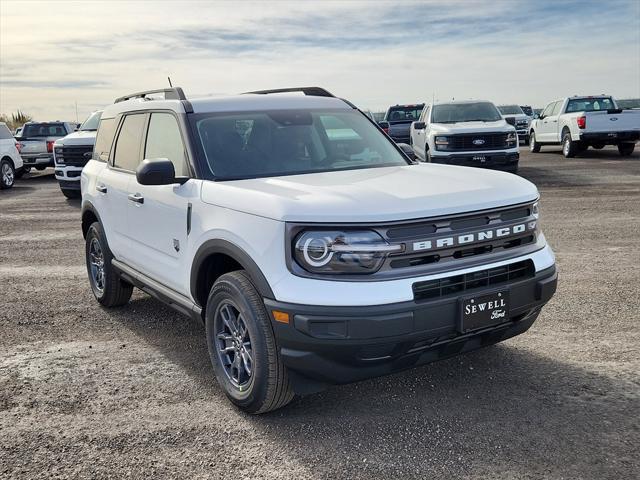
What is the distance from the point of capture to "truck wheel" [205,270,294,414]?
365 cm

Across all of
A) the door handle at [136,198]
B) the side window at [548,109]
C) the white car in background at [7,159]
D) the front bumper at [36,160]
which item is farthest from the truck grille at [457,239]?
the front bumper at [36,160]

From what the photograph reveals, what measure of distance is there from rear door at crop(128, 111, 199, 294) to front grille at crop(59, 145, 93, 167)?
1055 centimetres

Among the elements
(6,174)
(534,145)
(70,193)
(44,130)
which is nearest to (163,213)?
(70,193)

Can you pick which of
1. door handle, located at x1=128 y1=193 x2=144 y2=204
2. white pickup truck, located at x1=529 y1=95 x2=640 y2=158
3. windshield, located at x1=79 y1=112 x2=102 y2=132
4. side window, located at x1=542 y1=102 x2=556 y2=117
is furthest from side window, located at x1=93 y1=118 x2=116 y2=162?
side window, located at x1=542 y1=102 x2=556 y2=117

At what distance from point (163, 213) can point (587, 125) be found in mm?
18246

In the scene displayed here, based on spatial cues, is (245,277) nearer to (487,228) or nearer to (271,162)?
(271,162)

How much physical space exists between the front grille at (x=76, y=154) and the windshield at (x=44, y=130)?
28.6ft

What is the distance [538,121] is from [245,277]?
2253cm

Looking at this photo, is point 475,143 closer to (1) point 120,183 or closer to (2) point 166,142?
(1) point 120,183

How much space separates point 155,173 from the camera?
4207 mm

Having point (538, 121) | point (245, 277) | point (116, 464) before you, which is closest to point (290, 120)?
point (245, 277)

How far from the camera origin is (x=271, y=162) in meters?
4.61

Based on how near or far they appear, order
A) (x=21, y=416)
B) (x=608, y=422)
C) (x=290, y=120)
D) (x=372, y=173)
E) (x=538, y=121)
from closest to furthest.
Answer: (x=608, y=422) < (x=21, y=416) < (x=372, y=173) < (x=290, y=120) < (x=538, y=121)

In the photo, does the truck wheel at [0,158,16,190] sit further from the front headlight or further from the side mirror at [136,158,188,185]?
the front headlight
